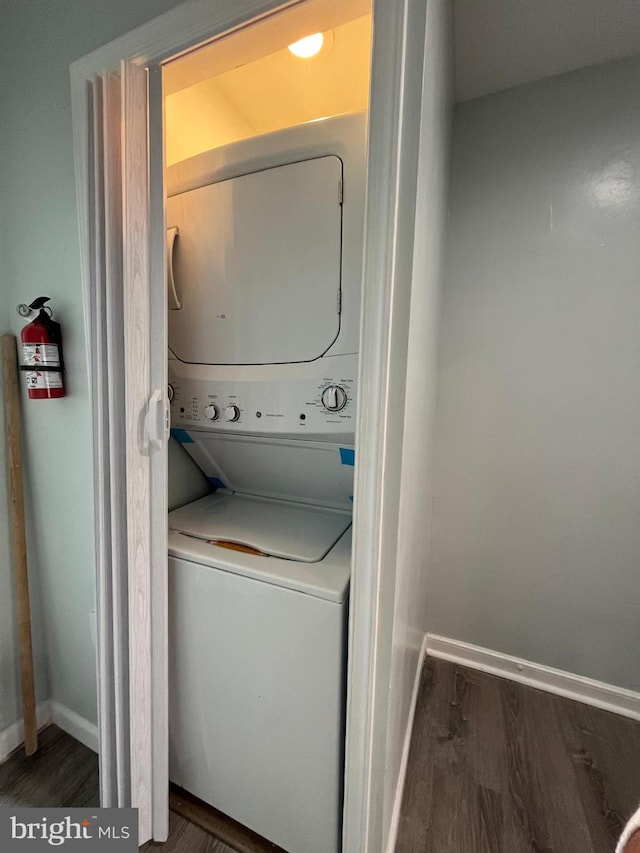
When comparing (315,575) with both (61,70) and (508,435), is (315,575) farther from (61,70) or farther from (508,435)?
(61,70)

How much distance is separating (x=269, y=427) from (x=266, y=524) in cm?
35

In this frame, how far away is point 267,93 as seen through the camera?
1.61 m

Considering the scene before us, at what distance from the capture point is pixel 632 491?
1559 millimetres

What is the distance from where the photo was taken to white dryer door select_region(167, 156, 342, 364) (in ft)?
3.37

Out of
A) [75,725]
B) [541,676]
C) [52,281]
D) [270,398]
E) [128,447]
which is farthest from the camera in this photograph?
[541,676]

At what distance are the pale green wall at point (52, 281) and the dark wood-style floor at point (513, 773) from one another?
1.30 m

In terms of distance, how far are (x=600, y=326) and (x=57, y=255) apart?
2059 millimetres

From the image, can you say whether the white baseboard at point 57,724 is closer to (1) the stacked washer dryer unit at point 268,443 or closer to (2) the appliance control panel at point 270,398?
(1) the stacked washer dryer unit at point 268,443

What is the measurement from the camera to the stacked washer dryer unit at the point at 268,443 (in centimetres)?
97

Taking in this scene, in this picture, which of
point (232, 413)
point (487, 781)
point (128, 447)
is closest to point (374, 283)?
point (232, 413)

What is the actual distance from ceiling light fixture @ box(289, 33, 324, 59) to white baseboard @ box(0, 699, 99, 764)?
2.67 metres

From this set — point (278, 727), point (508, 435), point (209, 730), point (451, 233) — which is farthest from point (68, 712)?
point (451, 233)

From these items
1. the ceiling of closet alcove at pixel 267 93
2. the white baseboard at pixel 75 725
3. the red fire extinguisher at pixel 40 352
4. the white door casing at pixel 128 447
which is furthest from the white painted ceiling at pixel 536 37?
the white baseboard at pixel 75 725

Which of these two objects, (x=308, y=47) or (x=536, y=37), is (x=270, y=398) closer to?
(x=308, y=47)
